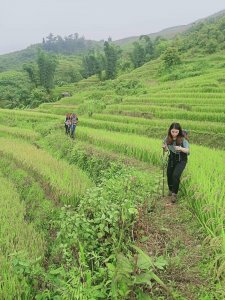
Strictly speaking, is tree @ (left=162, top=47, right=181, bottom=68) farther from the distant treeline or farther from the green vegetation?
the distant treeline

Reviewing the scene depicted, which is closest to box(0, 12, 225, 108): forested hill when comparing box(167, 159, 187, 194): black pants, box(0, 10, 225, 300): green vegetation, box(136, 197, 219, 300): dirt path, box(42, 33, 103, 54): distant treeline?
box(0, 10, 225, 300): green vegetation

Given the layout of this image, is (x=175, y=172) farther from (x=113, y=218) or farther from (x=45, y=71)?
(x=45, y=71)

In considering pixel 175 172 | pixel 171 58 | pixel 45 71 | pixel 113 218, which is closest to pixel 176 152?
pixel 175 172

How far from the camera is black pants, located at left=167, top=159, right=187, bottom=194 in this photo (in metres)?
5.96

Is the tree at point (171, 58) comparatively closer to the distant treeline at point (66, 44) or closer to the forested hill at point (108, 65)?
the forested hill at point (108, 65)

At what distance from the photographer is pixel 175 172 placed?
19.6 feet

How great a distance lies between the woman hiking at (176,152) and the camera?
584 centimetres

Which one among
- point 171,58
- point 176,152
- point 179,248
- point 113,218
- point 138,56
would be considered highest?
point 138,56

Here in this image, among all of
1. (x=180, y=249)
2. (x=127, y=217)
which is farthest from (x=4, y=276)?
(x=180, y=249)

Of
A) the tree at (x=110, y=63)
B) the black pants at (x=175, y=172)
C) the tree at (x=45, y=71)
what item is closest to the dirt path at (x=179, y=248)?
the black pants at (x=175, y=172)

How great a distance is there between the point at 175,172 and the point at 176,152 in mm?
355

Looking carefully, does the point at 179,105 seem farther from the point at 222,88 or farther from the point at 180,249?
the point at 180,249

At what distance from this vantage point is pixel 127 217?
500cm

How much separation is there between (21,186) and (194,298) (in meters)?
5.91
